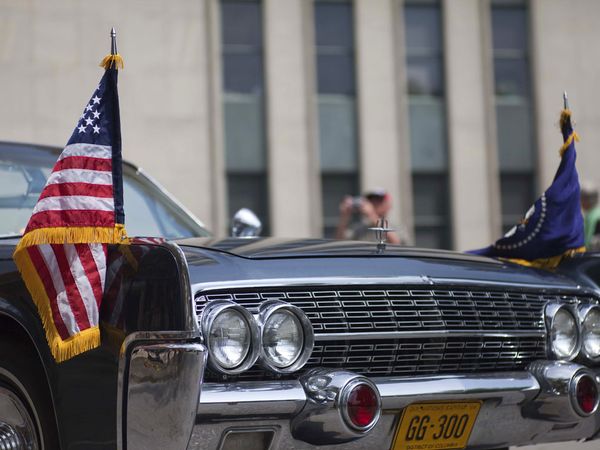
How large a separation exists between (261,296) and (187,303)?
0.35 metres

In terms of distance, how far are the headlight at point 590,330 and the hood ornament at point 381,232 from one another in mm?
855

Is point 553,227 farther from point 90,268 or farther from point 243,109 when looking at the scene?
point 243,109

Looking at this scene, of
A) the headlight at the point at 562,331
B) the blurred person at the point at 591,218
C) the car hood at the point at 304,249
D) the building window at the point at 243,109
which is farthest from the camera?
the building window at the point at 243,109

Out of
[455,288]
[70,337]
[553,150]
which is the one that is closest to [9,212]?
[70,337]

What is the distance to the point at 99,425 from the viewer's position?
3.58 m

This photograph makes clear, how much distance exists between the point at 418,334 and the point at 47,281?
1302 millimetres

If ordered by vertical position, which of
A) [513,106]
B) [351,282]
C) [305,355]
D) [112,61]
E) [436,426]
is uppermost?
[513,106]

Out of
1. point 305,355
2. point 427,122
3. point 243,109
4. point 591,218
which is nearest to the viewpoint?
point 305,355

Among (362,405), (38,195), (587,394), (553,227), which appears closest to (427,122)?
(553,227)

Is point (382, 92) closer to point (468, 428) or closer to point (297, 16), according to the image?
point (297, 16)

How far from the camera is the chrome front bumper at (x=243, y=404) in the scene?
3.45m

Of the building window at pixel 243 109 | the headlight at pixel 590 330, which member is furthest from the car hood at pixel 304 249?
the building window at pixel 243 109

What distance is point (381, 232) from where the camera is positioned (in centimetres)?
458

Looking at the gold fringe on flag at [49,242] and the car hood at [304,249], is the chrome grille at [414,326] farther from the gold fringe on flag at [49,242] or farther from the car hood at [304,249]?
the gold fringe on flag at [49,242]
